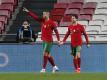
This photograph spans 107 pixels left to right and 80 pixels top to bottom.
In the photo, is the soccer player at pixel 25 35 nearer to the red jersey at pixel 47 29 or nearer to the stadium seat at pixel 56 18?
the red jersey at pixel 47 29

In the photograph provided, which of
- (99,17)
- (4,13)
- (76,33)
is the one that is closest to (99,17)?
(99,17)

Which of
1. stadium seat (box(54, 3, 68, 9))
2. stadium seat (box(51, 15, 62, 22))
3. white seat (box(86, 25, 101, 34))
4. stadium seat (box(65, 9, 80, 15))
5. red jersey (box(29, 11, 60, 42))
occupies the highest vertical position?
red jersey (box(29, 11, 60, 42))

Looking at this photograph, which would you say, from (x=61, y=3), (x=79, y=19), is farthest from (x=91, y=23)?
(x=61, y=3)

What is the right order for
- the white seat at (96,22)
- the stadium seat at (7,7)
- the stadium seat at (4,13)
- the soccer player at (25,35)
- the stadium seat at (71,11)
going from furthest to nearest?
1. the stadium seat at (7,7)
2. the stadium seat at (4,13)
3. the stadium seat at (71,11)
4. the white seat at (96,22)
5. the soccer player at (25,35)

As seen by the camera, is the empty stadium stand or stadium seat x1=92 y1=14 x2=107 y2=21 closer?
the empty stadium stand

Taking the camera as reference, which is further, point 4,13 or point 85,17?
point 4,13

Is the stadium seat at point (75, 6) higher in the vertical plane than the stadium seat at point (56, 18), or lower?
higher

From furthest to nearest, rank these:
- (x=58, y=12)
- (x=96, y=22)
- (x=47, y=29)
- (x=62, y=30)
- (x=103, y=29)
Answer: (x=58, y=12) → (x=96, y=22) → (x=103, y=29) → (x=62, y=30) → (x=47, y=29)

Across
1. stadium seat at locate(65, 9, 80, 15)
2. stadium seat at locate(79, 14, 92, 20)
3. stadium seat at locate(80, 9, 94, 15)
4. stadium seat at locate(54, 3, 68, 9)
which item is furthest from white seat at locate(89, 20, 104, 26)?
stadium seat at locate(54, 3, 68, 9)

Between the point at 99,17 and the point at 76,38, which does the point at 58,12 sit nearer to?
the point at 99,17

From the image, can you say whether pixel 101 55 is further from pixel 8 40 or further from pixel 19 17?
pixel 19 17

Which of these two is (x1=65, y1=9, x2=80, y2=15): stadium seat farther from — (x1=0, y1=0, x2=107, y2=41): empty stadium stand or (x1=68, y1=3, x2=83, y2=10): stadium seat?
(x1=68, y1=3, x2=83, y2=10): stadium seat

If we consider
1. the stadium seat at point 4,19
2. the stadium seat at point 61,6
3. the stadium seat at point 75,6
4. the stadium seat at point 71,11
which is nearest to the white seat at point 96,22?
the stadium seat at point 71,11

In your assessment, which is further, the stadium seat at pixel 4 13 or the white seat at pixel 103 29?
the stadium seat at pixel 4 13
